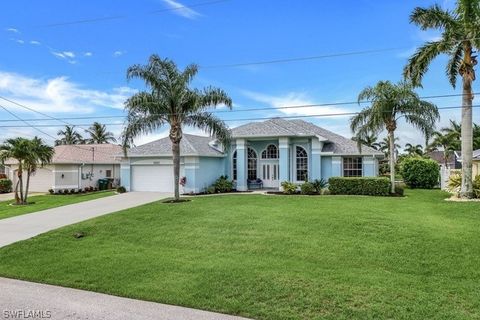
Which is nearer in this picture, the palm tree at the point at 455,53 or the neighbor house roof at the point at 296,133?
the palm tree at the point at 455,53

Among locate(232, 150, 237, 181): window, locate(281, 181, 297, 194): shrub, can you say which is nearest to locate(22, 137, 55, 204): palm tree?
locate(232, 150, 237, 181): window

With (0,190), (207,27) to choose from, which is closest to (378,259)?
(207,27)

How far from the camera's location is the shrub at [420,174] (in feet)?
95.7

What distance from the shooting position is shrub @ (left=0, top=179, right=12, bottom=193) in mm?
34259

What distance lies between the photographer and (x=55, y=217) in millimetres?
18234

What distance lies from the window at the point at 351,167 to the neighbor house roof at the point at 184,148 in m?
8.75

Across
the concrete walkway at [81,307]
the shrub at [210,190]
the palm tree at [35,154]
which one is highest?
the palm tree at [35,154]

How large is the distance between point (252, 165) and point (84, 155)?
1502cm

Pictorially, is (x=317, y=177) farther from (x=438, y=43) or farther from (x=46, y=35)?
(x=46, y=35)

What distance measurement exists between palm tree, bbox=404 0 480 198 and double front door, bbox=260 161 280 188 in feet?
40.4

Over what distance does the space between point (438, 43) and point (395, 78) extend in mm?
4039

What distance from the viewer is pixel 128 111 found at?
20484 millimetres

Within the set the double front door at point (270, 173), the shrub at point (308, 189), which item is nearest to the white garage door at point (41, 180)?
the double front door at point (270, 173)

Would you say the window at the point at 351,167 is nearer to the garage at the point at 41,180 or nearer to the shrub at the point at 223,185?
the shrub at the point at 223,185
